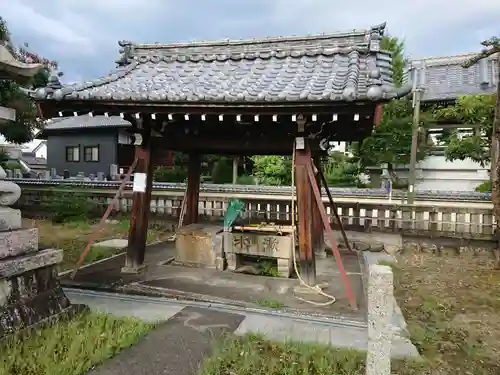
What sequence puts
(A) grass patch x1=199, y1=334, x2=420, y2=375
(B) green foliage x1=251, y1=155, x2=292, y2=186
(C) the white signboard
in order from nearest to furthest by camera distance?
(A) grass patch x1=199, y1=334, x2=420, y2=375
(C) the white signboard
(B) green foliage x1=251, y1=155, x2=292, y2=186

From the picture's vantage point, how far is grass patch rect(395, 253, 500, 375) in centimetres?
403

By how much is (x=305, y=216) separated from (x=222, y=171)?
65.5 ft

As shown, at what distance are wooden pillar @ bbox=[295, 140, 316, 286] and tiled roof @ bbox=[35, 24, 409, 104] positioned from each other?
115cm

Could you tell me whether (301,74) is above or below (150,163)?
above

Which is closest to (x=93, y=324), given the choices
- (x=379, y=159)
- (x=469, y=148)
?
(x=469, y=148)

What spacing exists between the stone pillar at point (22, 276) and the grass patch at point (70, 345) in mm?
214

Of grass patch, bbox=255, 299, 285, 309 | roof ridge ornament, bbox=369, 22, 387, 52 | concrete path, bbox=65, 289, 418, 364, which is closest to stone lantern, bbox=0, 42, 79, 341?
concrete path, bbox=65, 289, 418, 364

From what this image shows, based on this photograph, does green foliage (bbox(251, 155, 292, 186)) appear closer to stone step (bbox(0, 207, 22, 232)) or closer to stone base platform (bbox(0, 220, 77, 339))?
stone base platform (bbox(0, 220, 77, 339))

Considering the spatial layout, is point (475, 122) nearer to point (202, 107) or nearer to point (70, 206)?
point (202, 107)

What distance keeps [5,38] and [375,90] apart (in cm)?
1020

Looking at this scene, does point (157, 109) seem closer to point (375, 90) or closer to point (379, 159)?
point (375, 90)

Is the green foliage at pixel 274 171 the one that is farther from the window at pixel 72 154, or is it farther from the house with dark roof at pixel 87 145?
the window at pixel 72 154

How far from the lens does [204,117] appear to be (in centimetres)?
593

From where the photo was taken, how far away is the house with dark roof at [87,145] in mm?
26328
